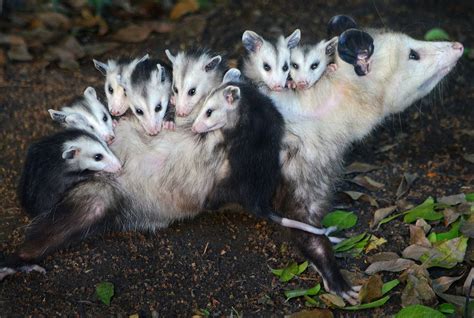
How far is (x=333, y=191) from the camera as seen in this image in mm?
3859

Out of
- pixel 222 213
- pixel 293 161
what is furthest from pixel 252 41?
pixel 222 213

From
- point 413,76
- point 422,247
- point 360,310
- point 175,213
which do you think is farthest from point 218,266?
point 413,76

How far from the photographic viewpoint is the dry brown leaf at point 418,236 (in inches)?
145

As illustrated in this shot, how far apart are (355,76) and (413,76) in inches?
12.2

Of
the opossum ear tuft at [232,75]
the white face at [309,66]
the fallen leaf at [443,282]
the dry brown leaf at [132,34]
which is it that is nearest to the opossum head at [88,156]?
the opossum ear tuft at [232,75]

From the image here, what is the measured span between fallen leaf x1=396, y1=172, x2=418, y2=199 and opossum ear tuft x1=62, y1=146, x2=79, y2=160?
173 cm

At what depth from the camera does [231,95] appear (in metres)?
3.57

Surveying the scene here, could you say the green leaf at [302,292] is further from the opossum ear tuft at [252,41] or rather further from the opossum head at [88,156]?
the opossum ear tuft at [252,41]

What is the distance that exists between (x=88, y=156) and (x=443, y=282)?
66.3 inches

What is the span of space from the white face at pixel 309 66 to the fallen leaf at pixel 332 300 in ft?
3.50

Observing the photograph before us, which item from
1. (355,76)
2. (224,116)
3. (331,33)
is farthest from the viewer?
(331,33)

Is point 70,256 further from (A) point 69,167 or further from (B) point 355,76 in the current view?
(B) point 355,76

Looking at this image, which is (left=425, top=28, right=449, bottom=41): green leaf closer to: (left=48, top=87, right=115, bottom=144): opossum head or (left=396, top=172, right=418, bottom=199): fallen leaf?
(left=396, top=172, right=418, bottom=199): fallen leaf

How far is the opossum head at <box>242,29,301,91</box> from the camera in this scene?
3891 millimetres
